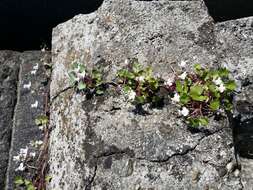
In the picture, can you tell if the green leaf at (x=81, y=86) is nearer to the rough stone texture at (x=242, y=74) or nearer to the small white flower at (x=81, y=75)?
the small white flower at (x=81, y=75)

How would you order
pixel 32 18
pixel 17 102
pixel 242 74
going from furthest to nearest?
pixel 32 18, pixel 17 102, pixel 242 74

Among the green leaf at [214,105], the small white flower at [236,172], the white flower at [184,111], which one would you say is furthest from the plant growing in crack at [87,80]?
the small white flower at [236,172]

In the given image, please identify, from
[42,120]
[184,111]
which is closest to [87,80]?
[42,120]

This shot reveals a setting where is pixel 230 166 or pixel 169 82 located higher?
pixel 169 82

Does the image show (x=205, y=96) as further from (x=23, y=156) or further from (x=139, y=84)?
→ (x=23, y=156)

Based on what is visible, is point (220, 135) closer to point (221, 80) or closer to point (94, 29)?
point (221, 80)

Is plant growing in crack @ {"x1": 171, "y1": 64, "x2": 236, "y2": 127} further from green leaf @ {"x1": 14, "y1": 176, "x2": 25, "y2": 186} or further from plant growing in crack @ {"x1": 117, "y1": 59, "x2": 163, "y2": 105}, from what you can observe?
green leaf @ {"x1": 14, "y1": 176, "x2": 25, "y2": 186}
